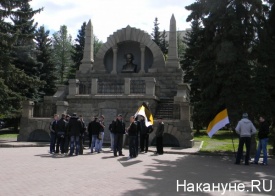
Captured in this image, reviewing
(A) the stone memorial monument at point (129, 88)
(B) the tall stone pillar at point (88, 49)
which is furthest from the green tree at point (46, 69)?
(A) the stone memorial monument at point (129, 88)

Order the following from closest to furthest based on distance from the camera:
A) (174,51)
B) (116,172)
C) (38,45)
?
(116,172), (174,51), (38,45)

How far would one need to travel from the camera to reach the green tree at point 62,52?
185 ft

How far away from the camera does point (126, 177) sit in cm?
883

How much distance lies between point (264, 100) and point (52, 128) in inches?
354

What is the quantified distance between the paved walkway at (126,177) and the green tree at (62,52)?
4493 centimetres

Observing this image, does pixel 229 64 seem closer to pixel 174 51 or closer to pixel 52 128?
pixel 52 128

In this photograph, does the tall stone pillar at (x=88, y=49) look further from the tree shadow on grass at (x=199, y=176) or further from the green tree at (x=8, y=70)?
the tree shadow on grass at (x=199, y=176)

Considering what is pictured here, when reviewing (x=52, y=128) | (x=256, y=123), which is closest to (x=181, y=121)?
(x=256, y=123)

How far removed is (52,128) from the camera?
14914 millimetres

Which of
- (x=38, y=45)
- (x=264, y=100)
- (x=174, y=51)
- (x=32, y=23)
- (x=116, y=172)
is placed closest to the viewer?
(x=116, y=172)

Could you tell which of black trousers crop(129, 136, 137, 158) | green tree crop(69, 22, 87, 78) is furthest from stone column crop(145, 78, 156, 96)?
green tree crop(69, 22, 87, 78)

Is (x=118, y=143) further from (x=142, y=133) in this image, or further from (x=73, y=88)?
(x=73, y=88)

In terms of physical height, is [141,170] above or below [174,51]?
below

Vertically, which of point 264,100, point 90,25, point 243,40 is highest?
point 90,25
